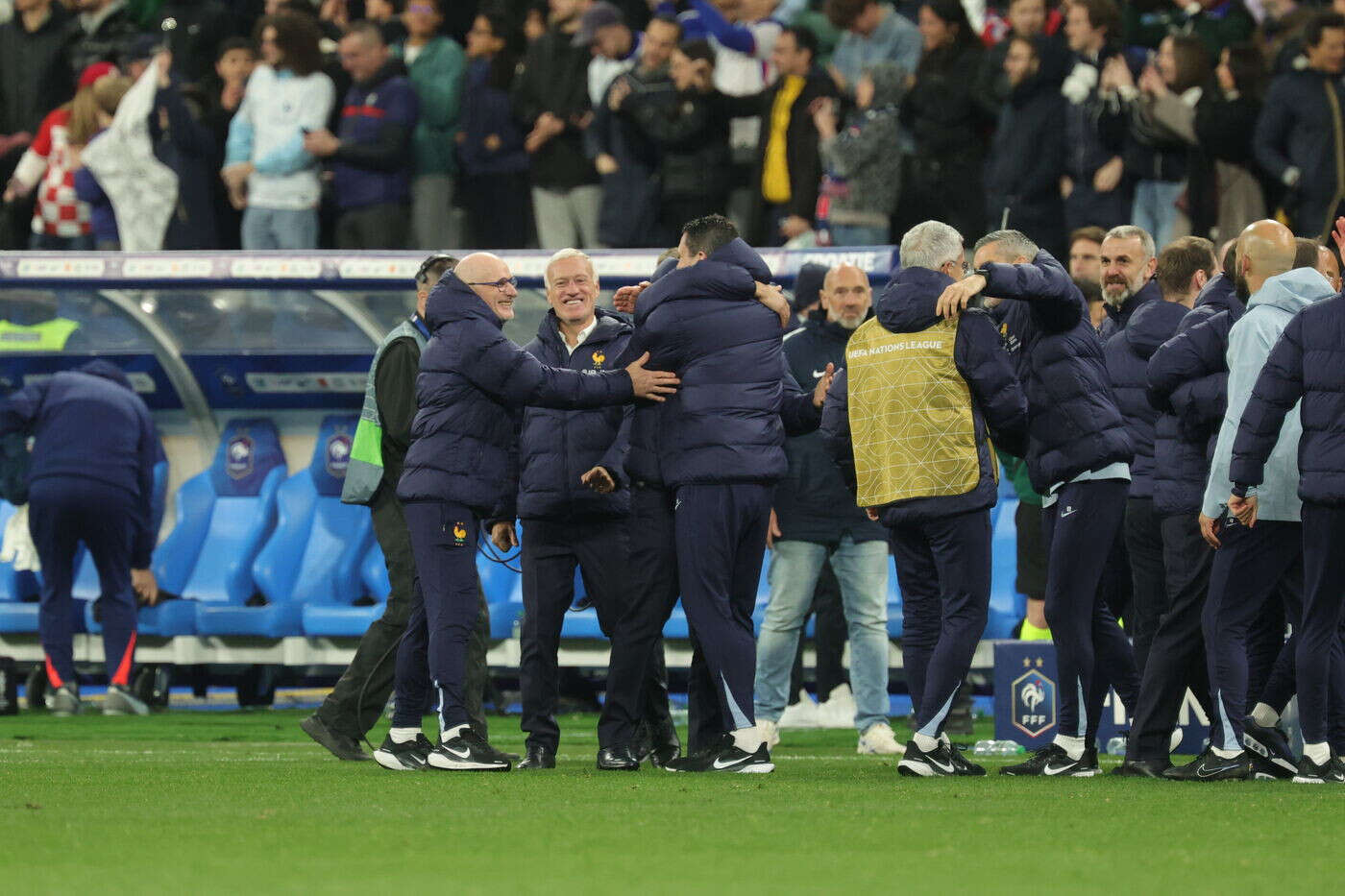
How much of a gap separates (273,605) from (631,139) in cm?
361

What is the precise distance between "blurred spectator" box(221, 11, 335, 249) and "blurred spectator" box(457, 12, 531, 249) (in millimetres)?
1008

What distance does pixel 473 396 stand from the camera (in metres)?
7.91

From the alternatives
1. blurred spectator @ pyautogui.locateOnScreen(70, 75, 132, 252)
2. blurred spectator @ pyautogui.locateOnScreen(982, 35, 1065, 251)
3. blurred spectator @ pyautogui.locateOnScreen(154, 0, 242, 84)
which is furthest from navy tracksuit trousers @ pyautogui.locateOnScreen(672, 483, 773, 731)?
blurred spectator @ pyautogui.locateOnScreen(154, 0, 242, 84)

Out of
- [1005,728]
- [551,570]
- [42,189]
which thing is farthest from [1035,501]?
[42,189]

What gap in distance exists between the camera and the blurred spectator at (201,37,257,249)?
50.7 ft

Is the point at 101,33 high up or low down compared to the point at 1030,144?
up

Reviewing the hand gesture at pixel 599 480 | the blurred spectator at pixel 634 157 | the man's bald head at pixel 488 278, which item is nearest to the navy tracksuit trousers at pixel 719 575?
the hand gesture at pixel 599 480

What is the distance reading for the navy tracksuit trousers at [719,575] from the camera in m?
7.82

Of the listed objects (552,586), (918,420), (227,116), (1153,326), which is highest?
(227,116)

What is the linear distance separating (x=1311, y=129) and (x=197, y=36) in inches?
333

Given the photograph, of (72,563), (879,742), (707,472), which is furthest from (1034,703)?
(72,563)

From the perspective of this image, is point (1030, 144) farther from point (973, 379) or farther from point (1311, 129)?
point (973, 379)

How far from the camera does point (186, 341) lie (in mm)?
13297

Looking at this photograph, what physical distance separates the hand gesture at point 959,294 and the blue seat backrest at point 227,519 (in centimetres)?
686
